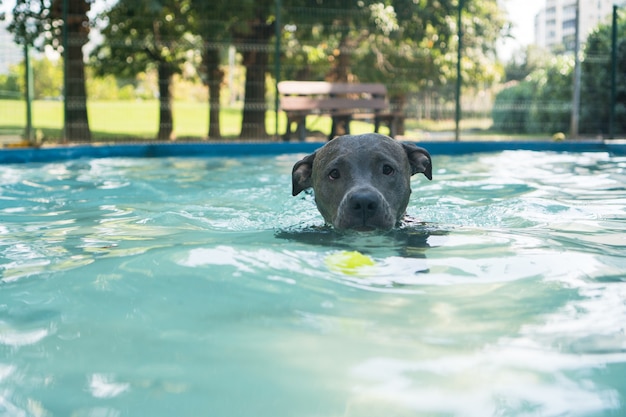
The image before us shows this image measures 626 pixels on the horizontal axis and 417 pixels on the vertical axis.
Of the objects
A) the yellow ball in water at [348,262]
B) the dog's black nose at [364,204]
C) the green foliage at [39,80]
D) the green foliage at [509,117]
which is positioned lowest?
the yellow ball in water at [348,262]

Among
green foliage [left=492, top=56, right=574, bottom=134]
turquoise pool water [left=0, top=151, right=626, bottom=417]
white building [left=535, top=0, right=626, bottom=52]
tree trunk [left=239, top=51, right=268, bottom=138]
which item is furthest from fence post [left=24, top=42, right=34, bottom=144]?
white building [left=535, top=0, right=626, bottom=52]

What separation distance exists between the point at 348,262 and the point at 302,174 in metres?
1.37

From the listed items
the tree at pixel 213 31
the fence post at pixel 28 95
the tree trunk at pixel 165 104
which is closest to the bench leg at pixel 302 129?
the tree at pixel 213 31

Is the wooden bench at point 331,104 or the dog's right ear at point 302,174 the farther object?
the wooden bench at point 331,104

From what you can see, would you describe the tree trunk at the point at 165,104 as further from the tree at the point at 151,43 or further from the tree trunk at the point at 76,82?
the tree trunk at the point at 76,82

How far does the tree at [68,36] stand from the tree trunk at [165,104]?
5.45 feet

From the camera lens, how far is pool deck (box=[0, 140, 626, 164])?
10799 millimetres

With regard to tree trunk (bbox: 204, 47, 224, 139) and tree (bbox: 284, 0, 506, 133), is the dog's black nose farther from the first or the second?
tree trunk (bbox: 204, 47, 224, 139)

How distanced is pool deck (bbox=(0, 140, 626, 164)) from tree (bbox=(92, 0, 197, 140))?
2.99m

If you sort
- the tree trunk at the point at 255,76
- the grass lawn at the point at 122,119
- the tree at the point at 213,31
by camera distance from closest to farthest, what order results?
the grass lawn at the point at 122,119 → the tree at the point at 213,31 → the tree trunk at the point at 255,76

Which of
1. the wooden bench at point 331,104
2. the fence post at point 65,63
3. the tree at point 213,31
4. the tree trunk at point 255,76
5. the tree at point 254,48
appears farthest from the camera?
the tree trunk at point 255,76

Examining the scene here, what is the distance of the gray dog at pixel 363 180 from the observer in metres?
4.00

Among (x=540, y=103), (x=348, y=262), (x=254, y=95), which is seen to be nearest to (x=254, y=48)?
(x=254, y=95)

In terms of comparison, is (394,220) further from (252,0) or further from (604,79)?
(604,79)
